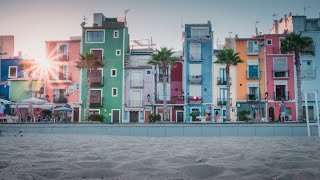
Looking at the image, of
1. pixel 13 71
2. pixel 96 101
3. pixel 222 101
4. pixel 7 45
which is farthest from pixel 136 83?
pixel 7 45

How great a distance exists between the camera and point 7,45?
51.6 metres

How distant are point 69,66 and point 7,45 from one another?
14.5 meters

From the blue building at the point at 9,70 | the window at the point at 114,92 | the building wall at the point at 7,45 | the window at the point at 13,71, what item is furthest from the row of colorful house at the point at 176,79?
the building wall at the point at 7,45

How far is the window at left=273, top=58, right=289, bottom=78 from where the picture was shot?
145ft

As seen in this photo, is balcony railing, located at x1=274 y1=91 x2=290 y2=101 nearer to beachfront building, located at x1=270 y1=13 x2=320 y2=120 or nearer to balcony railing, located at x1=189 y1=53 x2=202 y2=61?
beachfront building, located at x1=270 y1=13 x2=320 y2=120

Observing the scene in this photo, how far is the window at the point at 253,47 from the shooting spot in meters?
44.6

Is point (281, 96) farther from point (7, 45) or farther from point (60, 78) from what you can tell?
point (7, 45)

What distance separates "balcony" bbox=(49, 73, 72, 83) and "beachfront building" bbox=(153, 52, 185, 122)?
1280 cm

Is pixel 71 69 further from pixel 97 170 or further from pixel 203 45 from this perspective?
pixel 97 170

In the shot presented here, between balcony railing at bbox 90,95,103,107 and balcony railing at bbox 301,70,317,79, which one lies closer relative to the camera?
balcony railing at bbox 90,95,103,107

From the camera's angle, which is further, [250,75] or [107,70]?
[107,70]

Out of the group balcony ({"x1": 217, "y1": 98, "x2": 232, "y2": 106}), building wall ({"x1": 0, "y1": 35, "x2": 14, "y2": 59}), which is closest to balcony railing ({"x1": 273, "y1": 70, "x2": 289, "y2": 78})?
balcony ({"x1": 217, "y1": 98, "x2": 232, "y2": 106})

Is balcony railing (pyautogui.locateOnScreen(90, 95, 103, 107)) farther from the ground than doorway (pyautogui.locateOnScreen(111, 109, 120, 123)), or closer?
farther from the ground

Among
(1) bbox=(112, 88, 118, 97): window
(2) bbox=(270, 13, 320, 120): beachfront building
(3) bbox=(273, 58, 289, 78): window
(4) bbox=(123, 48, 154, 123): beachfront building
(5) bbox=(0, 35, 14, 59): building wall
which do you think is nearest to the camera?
(2) bbox=(270, 13, 320, 120): beachfront building
